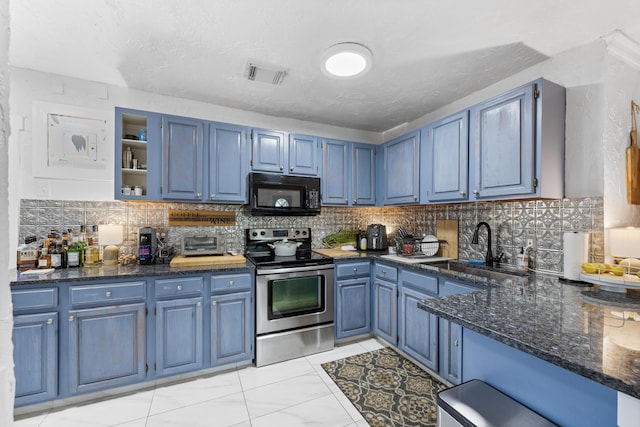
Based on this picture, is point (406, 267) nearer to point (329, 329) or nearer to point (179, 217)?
point (329, 329)

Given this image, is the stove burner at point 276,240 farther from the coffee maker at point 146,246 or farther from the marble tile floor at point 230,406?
the marble tile floor at point 230,406

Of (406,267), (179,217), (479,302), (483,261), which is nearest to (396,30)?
(479,302)

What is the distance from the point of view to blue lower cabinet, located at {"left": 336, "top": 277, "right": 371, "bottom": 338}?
2785mm

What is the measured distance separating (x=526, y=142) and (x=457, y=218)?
39.2 inches

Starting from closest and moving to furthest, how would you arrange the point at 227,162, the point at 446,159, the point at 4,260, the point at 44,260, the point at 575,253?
the point at 4,260, the point at 575,253, the point at 44,260, the point at 446,159, the point at 227,162

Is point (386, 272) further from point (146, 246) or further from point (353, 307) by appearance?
point (146, 246)

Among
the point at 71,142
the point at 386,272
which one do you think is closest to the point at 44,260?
the point at 71,142

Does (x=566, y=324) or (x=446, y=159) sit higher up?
(x=446, y=159)

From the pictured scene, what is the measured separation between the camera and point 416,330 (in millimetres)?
2367

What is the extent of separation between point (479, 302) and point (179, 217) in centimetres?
256

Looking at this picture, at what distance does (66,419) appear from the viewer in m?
1.82

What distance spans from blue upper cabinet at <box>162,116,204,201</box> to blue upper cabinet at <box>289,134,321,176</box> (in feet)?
2.87

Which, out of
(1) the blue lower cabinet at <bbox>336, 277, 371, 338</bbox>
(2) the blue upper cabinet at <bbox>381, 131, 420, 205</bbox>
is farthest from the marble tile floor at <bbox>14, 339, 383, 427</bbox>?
(2) the blue upper cabinet at <bbox>381, 131, 420, 205</bbox>

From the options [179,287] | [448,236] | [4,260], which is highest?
[4,260]
